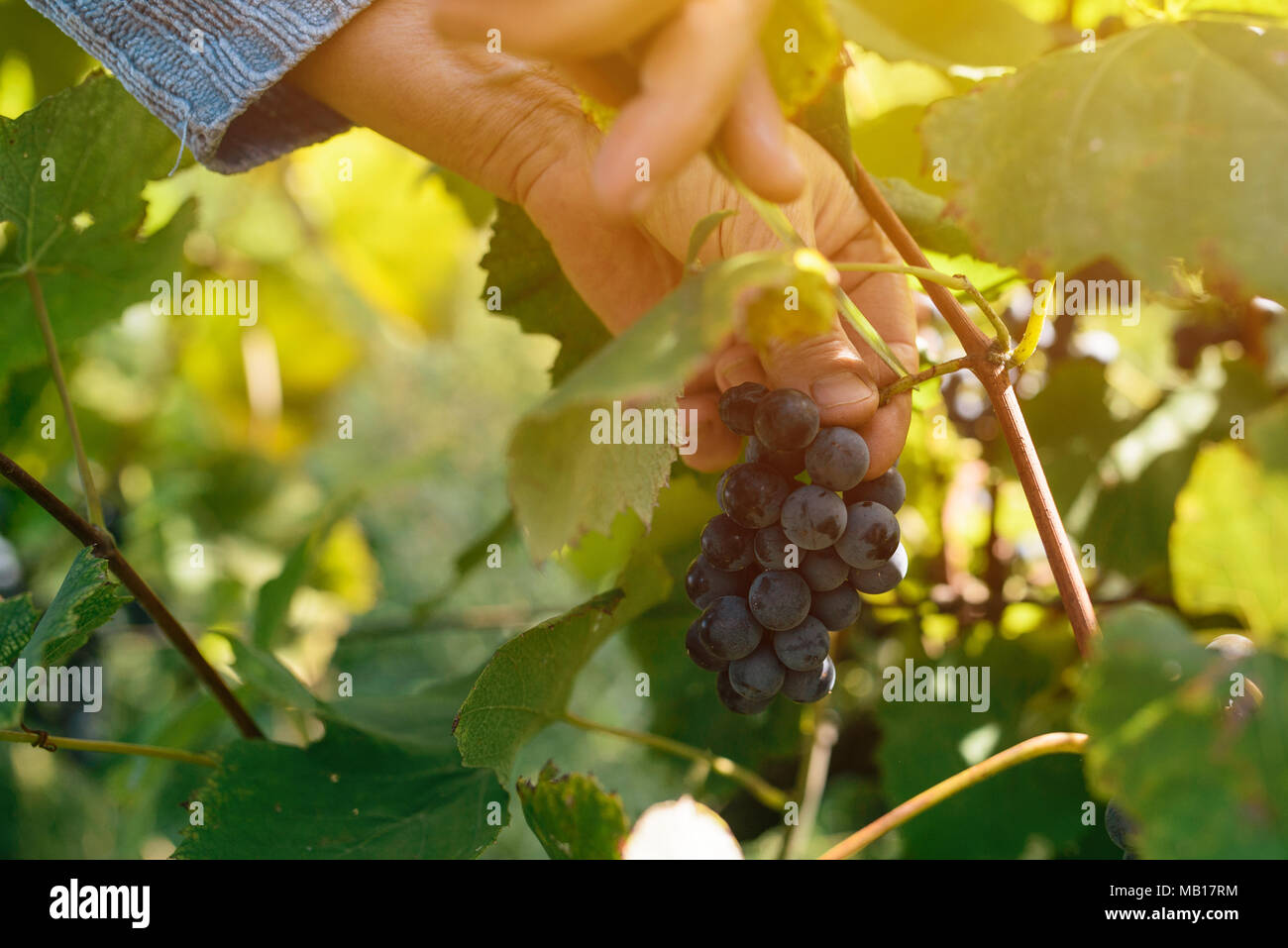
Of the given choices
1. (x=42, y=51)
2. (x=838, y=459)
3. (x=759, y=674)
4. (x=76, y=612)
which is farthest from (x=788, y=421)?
(x=42, y=51)

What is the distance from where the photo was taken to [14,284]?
0.70 m

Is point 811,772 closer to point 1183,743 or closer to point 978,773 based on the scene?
point 978,773

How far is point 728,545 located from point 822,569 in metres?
0.05

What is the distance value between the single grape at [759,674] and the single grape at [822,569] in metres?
0.04

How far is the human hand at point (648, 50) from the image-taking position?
0.91ft

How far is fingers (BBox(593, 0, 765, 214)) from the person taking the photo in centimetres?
29

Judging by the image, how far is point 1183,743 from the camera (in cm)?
30

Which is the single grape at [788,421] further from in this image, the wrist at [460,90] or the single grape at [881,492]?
the wrist at [460,90]

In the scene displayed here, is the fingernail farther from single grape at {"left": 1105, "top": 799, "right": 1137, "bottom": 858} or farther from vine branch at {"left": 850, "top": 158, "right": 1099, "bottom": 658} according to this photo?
single grape at {"left": 1105, "top": 799, "right": 1137, "bottom": 858}

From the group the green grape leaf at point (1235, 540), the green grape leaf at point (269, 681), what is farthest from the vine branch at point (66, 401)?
the green grape leaf at point (1235, 540)

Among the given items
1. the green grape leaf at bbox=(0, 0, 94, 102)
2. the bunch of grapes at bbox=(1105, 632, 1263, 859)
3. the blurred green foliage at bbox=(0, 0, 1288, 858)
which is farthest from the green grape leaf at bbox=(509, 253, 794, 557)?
the green grape leaf at bbox=(0, 0, 94, 102)

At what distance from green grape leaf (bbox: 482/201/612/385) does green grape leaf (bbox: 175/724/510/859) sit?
11.3 inches
